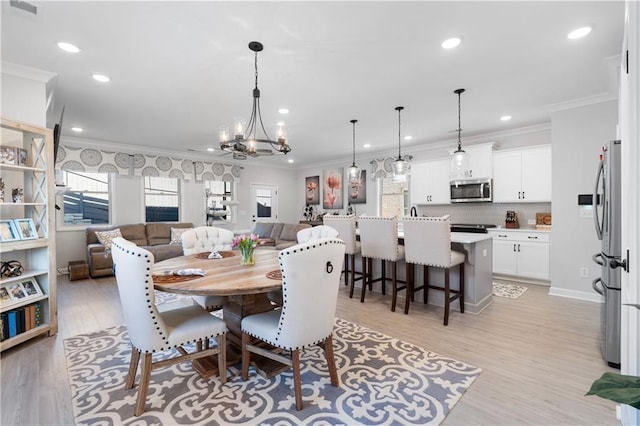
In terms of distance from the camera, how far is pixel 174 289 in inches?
71.3

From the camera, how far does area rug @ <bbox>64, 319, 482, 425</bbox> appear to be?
175 centimetres

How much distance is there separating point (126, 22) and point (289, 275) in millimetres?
2194

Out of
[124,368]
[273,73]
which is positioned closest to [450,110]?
[273,73]

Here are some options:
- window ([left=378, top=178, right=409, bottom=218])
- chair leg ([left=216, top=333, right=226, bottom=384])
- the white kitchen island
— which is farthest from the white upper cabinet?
chair leg ([left=216, top=333, right=226, bottom=384])

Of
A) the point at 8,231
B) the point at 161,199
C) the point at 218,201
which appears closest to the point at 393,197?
the point at 218,201

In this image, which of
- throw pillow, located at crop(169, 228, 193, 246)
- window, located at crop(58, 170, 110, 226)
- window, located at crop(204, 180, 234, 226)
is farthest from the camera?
window, located at crop(204, 180, 234, 226)

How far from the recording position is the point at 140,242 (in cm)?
615

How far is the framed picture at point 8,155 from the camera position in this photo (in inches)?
101

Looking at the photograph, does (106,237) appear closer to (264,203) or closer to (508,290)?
(264,203)

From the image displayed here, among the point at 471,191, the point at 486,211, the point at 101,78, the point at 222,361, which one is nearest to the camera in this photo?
the point at 222,361

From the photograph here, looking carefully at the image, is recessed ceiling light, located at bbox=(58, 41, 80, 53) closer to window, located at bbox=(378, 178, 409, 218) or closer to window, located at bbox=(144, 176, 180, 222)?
window, located at bbox=(144, 176, 180, 222)

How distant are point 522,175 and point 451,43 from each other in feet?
11.3

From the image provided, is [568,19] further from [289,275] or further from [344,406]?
[344,406]

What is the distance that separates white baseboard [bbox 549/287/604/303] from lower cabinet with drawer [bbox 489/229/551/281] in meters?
0.55
